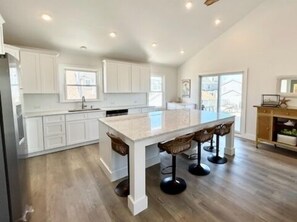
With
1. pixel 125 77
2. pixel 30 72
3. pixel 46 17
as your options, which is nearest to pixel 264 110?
pixel 125 77

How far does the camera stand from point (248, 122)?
16.0 feet

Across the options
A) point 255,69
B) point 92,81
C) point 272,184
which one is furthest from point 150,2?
point 272,184

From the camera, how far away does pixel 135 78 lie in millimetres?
5582

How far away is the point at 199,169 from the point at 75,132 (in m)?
3.03

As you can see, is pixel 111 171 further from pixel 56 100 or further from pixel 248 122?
pixel 248 122

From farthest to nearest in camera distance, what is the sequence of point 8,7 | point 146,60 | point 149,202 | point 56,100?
point 146,60, point 56,100, point 8,7, point 149,202

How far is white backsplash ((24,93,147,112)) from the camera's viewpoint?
413 cm

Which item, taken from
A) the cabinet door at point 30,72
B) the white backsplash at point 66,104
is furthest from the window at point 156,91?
the cabinet door at point 30,72

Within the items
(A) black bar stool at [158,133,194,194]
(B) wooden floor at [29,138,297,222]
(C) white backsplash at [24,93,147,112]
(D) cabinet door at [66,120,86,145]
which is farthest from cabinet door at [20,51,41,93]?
(A) black bar stool at [158,133,194,194]

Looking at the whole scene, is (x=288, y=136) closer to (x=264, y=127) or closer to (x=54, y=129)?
(x=264, y=127)

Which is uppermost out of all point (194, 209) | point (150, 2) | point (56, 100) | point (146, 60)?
point (150, 2)

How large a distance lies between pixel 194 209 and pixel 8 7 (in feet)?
14.3

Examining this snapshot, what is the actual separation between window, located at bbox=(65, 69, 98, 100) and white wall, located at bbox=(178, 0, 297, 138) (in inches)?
155

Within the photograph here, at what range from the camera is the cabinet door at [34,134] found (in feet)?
11.8
